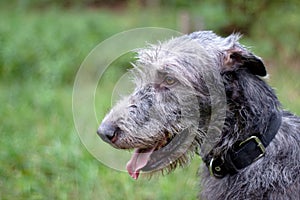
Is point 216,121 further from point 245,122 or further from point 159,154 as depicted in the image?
point 159,154

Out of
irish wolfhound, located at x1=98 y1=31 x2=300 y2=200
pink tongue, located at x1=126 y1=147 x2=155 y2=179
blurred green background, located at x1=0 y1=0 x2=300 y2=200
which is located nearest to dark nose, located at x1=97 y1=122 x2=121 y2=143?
irish wolfhound, located at x1=98 y1=31 x2=300 y2=200

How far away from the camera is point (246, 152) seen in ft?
13.4

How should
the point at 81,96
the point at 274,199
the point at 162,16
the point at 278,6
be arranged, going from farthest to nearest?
the point at 162,16 → the point at 278,6 → the point at 81,96 → the point at 274,199

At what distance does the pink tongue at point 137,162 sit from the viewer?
4176 millimetres

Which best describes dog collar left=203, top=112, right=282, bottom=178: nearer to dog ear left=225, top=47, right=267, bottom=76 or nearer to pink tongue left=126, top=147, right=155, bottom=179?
dog ear left=225, top=47, right=267, bottom=76

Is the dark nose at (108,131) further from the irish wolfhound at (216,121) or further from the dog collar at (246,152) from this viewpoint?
the dog collar at (246,152)

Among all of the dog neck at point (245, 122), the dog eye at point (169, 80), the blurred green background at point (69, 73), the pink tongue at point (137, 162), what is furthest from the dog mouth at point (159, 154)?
the blurred green background at point (69, 73)

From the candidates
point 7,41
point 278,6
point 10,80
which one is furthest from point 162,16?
point 10,80

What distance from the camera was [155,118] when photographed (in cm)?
414

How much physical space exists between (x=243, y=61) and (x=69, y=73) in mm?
7424

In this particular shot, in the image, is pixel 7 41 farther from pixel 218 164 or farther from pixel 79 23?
pixel 218 164

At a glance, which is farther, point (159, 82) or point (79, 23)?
point (79, 23)

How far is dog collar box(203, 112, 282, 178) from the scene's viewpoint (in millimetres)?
4062

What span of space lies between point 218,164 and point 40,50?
8252 millimetres
